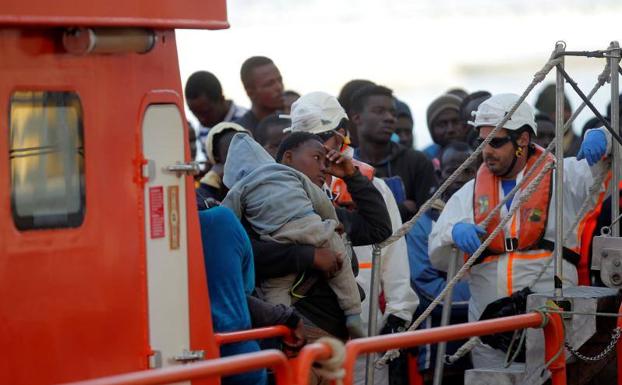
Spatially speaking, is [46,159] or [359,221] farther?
[359,221]

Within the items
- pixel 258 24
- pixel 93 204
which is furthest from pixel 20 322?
pixel 258 24

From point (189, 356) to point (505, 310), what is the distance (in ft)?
8.79

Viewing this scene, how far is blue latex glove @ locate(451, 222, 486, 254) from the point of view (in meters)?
7.92

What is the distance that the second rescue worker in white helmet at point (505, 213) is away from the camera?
7945 mm

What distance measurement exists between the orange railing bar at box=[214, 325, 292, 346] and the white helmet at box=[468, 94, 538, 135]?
2112 mm

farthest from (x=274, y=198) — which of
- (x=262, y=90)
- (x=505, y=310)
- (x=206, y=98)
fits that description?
(x=206, y=98)

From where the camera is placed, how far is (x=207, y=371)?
4.79m

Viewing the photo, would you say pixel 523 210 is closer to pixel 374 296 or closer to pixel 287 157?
pixel 374 296

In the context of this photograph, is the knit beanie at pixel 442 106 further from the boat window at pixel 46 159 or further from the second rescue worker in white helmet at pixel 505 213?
the boat window at pixel 46 159

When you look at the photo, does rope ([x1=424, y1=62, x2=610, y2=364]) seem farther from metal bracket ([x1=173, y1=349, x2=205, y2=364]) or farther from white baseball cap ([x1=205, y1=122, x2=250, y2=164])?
metal bracket ([x1=173, y1=349, x2=205, y2=364])

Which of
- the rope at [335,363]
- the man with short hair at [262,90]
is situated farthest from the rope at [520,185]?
the man with short hair at [262,90]

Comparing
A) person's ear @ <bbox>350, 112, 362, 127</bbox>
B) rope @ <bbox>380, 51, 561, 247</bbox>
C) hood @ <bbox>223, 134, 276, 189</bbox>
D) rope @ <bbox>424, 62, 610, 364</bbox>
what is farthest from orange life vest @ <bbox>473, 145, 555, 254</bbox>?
person's ear @ <bbox>350, 112, 362, 127</bbox>

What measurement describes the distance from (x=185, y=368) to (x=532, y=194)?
3577 mm

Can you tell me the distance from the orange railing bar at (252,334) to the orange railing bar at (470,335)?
2.68ft
